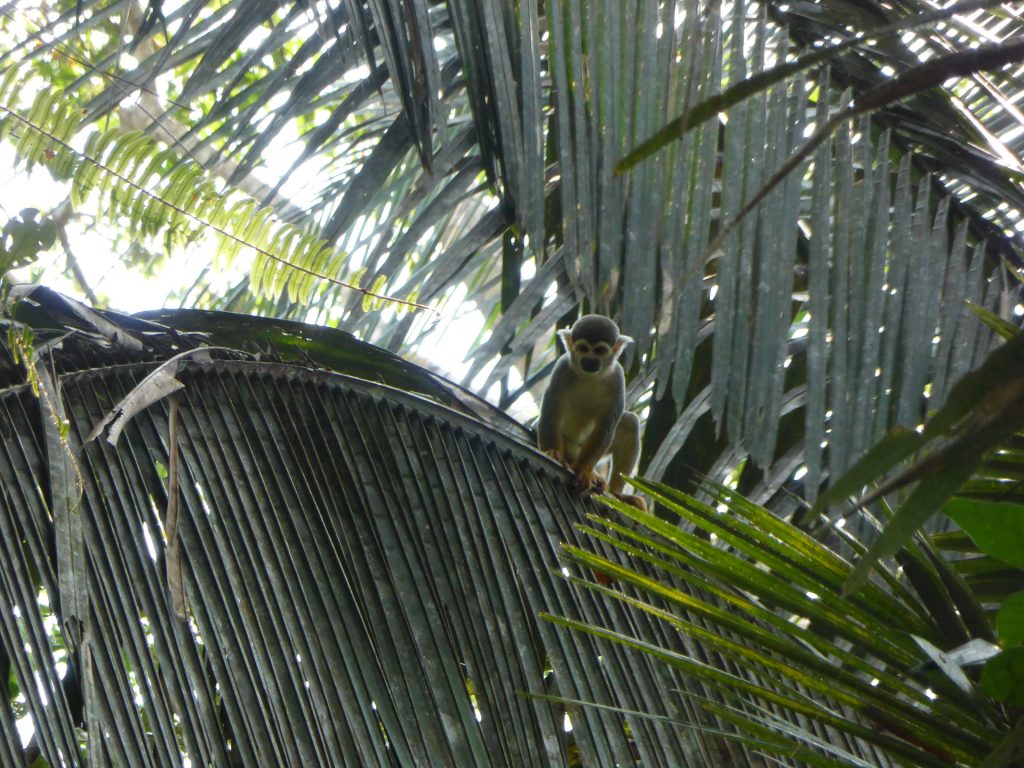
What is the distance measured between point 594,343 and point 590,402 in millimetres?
370

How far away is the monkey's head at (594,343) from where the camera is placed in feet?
16.9

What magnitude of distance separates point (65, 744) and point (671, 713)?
1045 millimetres

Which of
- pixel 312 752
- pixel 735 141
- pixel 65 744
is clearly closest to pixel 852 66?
pixel 735 141

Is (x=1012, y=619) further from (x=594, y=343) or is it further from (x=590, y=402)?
(x=590, y=402)

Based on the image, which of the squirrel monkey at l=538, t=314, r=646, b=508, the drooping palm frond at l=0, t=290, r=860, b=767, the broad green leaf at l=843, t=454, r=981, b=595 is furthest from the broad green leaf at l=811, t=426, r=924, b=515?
the squirrel monkey at l=538, t=314, r=646, b=508

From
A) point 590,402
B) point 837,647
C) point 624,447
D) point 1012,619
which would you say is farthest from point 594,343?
point 1012,619

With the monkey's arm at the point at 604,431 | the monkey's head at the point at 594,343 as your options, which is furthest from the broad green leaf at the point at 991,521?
the monkey's head at the point at 594,343

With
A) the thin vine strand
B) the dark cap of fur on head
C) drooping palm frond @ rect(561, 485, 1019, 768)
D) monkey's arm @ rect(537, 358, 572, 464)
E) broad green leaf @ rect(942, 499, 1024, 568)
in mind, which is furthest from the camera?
monkey's arm @ rect(537, 358, 572, 464)

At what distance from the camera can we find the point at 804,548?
1.77m

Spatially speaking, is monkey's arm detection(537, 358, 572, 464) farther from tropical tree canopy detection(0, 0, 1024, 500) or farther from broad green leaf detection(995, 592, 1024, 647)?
broad green leaf detection(995, 592, 1024, 647)

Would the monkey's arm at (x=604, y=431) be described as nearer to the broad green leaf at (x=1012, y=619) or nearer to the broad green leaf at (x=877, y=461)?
the broad green leaf at (x=1012, y=619)

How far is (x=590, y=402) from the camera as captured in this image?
5.41m

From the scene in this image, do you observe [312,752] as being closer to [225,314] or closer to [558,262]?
[225,314]

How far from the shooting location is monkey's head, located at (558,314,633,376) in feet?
16.9
